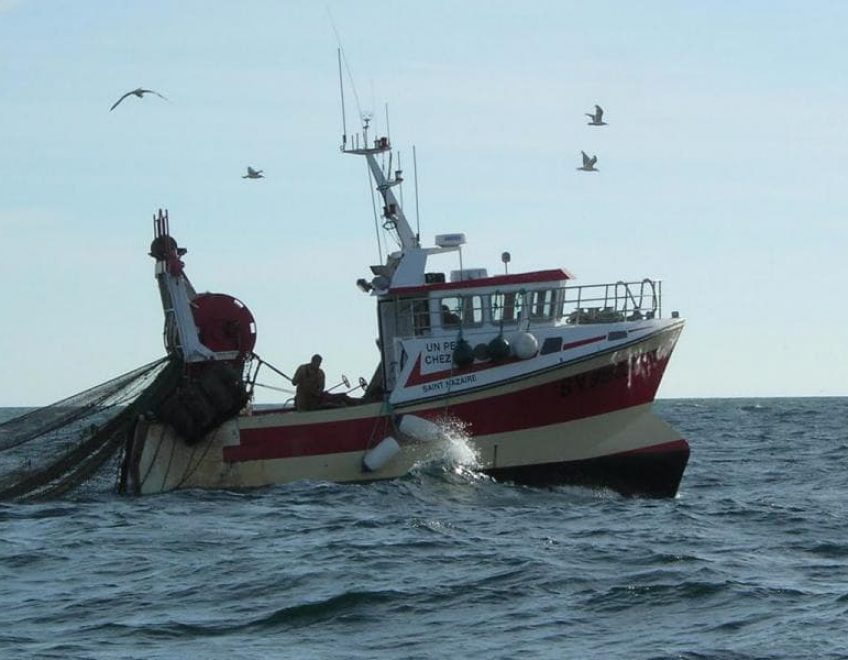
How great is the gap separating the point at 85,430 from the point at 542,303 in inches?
297

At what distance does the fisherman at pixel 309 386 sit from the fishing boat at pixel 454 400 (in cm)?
34

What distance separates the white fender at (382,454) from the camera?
2506cm

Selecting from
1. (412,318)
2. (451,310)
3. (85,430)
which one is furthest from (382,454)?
(85,430)

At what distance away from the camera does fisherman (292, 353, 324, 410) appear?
2634cm

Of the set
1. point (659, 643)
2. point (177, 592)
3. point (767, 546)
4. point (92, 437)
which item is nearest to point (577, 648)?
point (659, 643)

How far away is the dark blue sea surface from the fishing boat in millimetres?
523

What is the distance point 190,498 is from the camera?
24.5 meters

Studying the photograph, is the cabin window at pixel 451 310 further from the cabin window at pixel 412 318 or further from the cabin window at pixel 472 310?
the cabin window at pixel 412 318

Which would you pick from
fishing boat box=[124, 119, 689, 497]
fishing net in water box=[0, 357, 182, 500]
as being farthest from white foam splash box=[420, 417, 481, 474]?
fishing net in water box=[0, 357, 182, 500]

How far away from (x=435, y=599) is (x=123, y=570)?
394 cm

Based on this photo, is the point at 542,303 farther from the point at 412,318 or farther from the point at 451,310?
the point at 412,318

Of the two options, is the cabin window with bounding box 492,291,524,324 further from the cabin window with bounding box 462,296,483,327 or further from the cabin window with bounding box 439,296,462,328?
the cabin window with bounding box 439,296,462,328

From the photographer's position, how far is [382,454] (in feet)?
82.2

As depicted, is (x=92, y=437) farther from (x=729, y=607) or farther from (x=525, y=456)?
(x=729, y=607)
